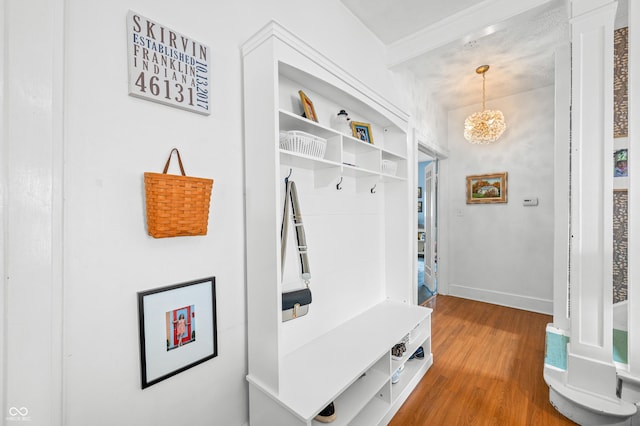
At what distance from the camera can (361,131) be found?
6.65ft

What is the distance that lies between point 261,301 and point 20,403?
2.54ft

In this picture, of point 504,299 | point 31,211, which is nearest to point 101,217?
point 31,211

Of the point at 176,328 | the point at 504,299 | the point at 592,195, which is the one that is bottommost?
the point at 504,299

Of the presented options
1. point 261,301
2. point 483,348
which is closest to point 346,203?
point 261,301

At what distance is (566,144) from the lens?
219 centimetres

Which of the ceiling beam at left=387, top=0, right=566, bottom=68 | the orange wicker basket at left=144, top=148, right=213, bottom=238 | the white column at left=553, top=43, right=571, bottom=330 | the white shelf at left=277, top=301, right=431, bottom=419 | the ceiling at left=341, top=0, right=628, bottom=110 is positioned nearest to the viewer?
the orange wicker basket at left=144, top=148, right=213, bottom=238

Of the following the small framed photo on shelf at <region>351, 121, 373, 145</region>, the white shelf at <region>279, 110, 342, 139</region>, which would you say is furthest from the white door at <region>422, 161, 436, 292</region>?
the white shelf at <region>279, 110, 342, 139</region>

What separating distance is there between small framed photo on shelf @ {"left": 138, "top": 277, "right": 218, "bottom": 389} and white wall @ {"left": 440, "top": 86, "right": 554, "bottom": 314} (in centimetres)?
384

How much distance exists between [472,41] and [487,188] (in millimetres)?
2138

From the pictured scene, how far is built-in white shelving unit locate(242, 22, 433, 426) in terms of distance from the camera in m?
1.22

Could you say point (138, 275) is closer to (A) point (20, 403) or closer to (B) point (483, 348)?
(A) point (20, 403)

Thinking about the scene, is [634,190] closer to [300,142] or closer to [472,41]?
[472,41]

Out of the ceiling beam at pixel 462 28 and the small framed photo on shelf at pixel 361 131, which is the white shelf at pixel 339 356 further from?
the ceiling beam at pixel 462 28

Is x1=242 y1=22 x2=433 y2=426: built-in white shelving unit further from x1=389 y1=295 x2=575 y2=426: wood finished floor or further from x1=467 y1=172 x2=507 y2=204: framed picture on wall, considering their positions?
x1=467 y1=172 x2=507 y2=204: framed picture on wall
